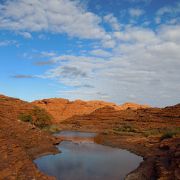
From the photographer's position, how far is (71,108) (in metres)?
114

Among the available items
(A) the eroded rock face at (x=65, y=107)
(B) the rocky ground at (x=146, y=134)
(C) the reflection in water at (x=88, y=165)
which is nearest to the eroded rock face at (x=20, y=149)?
(C) the reflection in water at (x=88, y=165)

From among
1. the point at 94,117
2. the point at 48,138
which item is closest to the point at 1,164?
the point at 48,138

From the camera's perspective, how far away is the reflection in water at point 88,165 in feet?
63.1

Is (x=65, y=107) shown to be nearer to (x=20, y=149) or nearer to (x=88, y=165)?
(x=20, y=149)

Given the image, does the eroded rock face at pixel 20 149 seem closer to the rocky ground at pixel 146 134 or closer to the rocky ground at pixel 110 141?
the rocky ground at pixel 110 141

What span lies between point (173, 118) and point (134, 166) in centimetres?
3524

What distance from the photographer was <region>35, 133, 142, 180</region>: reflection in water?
1923 centimetres

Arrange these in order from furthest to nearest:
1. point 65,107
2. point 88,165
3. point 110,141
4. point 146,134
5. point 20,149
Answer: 1. point 65,107
2. point 146,134
3. point 110,141
4. point 20,149
5. point 88,165

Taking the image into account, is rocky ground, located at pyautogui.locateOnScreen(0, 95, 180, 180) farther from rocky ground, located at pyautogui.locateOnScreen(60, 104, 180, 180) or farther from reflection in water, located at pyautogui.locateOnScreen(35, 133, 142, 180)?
reflection in water, located at pyautogui.locateOnScreen(35, 133, 142, 180)

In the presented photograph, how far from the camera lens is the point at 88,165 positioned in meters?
22.6

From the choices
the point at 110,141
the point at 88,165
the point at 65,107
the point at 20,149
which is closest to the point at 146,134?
the point at 110,141

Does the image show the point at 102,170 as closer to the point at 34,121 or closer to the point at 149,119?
the point at 34,121

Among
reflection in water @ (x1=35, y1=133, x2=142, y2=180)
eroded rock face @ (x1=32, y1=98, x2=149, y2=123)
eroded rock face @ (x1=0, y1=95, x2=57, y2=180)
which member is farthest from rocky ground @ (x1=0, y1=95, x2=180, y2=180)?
eroded rock face @ (x1=32, y1=98, x2=149, y2=123)

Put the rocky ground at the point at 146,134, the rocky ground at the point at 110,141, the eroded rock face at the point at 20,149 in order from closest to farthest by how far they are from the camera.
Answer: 1. the eroded rock face at the point at 20,149
2. the rocky ground at the point at 110,141
3. the rocky ground at the point at 146,134
